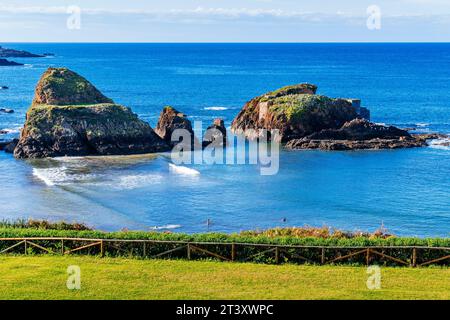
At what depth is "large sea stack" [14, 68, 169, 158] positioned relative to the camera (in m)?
89.1

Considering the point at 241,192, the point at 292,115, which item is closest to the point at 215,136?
the point at 292,115

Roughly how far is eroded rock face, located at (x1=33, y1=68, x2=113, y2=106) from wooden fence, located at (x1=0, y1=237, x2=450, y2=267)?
186 feet

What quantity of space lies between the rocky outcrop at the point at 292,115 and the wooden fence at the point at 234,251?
2339 inches

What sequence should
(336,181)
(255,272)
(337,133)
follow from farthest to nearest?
(337,133) < (336,181) < (255,272)

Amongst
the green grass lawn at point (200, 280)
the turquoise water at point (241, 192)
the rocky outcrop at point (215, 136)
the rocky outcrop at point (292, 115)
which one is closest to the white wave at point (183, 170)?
the turquoise water at point (241, 192)

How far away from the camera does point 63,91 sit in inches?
3885

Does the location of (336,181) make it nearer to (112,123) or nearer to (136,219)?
(136,219)

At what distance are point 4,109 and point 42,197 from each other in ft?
234

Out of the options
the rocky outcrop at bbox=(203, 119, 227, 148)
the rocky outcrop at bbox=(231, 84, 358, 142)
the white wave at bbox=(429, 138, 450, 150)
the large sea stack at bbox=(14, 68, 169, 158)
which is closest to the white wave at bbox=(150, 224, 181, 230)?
the large sea stack at bbox=(14, 68, 169, 158)

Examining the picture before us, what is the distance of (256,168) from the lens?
82.7 metres

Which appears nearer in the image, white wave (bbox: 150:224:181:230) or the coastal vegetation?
the coastal vegetation

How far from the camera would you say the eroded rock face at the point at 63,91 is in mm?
97812

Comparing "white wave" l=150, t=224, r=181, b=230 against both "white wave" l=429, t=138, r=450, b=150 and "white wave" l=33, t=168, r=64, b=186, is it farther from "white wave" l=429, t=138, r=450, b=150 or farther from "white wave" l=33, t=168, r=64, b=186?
"white wave" l=429, t=138, r=450, b=150
